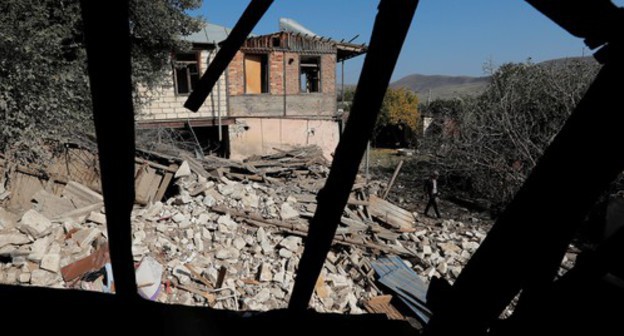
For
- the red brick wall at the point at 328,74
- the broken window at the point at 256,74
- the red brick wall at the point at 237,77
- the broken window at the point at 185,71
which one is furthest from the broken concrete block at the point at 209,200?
the red brick wall at the point at 328,74

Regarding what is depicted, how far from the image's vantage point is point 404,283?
8.07 metres

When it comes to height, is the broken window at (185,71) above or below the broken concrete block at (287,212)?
above

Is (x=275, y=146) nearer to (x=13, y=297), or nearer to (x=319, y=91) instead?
(x=319, y=91)

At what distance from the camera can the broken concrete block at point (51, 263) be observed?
6.10 metres

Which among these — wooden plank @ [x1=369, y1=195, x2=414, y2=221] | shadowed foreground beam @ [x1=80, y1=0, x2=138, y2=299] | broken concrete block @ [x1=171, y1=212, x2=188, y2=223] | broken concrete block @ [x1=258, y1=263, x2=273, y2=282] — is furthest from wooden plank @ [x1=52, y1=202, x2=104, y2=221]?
shadowed foreground beam @ [x1=80, y1=0, x2=138, y2=299]

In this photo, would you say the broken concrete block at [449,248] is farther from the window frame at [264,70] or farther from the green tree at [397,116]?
the green tree at [397,116]

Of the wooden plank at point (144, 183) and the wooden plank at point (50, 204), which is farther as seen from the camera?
the wooden plank at point (144, 183)

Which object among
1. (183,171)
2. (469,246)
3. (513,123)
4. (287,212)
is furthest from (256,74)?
(469,246)

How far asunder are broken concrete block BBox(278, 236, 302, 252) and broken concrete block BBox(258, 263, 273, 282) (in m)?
0.91

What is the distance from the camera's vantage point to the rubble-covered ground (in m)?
6.42

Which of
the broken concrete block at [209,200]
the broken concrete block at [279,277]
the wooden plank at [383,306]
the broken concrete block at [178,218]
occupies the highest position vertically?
the broken concrete block at [209,200]

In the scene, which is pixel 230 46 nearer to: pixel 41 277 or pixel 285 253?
pixel 41 277

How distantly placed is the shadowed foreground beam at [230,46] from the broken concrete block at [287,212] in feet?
28.6

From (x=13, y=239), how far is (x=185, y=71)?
1075 centimetres
